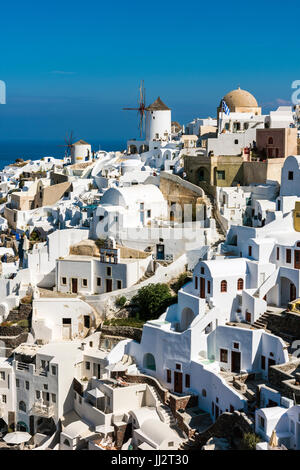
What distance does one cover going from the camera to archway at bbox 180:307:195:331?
93.6 feet

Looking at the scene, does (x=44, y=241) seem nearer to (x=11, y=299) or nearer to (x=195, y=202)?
(x=11, y=299)

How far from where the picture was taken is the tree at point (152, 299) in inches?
1201

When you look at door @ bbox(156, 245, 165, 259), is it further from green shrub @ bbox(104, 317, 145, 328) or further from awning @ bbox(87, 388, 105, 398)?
awning @ bbox(87, 388, 105, 398)

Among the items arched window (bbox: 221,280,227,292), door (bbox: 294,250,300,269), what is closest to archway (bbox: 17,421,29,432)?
arched window (bbox: 221,280,227,292)

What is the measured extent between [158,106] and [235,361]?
32391 millimetres

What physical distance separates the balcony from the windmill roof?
30720 mm

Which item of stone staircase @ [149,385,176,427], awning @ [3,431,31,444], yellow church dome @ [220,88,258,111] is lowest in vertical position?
awning @ [3,431,31,444]

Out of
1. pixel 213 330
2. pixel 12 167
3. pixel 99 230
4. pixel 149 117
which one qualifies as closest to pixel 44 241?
pixel 99 230

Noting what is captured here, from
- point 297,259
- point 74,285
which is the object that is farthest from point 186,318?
point 74,285

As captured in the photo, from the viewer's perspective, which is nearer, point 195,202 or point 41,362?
point 41,362

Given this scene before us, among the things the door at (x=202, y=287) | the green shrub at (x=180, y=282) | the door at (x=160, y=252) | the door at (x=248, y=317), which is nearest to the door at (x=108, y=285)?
the door at (x=160, y=252)

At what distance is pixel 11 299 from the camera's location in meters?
33.7
